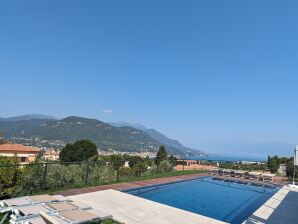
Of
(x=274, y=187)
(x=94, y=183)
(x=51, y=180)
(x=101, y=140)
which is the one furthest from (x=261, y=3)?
(x=101, y=140)

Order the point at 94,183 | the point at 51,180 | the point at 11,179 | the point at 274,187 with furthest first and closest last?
the point at 274,187
the point at 94,183
the point at 51,180
the point at 11,179

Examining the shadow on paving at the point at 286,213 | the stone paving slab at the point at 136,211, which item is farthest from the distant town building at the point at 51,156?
the shadow on paving at the point at 286,213

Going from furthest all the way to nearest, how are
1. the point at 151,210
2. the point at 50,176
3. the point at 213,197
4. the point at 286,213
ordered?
the point at 213,197 → the point at 50,176 → the point at 286,213 → the point at 151,210

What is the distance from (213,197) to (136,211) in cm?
543

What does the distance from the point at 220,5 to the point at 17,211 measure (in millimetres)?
16824

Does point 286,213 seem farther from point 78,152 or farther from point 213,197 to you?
point 78,152

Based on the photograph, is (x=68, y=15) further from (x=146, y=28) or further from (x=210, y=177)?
(x=210, y=177)

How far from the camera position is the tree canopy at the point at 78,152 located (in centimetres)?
3822

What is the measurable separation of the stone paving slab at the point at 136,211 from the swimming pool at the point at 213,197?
1800mm

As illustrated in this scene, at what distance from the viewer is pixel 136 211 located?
282 inches

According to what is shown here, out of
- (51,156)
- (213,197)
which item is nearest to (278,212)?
(213,197)

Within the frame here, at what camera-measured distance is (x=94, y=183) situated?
10.8 metres

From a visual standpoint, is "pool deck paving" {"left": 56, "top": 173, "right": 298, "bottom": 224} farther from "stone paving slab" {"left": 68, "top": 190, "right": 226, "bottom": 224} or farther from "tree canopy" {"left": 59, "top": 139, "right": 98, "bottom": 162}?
"tree canopy" {"left": 59, "top": 139, "right": 98, "bottom": 162}

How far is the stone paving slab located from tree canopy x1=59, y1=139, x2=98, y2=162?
30440mm
